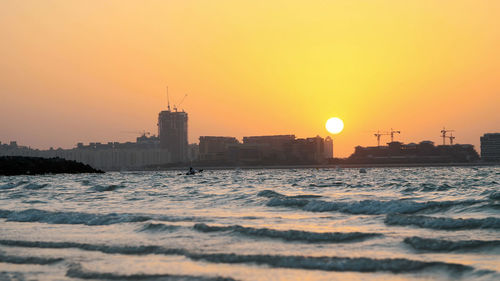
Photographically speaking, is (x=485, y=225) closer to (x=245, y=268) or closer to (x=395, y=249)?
(x=395, y=249)

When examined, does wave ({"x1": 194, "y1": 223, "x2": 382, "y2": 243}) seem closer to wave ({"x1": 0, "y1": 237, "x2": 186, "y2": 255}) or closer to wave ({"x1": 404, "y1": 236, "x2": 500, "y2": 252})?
wave ({"x1": 404, "y1": 236, "x2": 500, "y2": 252})

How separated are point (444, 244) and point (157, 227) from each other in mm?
9591

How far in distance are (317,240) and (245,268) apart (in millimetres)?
3992

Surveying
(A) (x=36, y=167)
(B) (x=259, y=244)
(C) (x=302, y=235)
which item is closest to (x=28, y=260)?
(B) (x=259, y=244)

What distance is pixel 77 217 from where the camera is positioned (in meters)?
24.7

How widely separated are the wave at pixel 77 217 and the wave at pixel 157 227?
1.95 metres

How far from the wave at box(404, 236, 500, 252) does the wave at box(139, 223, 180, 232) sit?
8.01m

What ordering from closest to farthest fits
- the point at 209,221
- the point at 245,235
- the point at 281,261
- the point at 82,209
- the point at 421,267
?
the point at 421,267
the point at 281,261
the point at 245,235
the point at 209,221
the point at 82,209

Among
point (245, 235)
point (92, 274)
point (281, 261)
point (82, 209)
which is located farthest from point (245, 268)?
point (82, 209)

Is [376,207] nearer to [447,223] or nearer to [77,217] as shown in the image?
[447,223]

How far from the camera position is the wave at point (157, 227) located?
801 inches

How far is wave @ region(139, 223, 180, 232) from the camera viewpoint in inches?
801

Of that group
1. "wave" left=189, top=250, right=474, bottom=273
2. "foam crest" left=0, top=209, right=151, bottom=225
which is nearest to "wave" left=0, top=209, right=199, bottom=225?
"foam crest" left=0, top=209, right=151, bottom=225

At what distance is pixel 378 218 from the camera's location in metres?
22.5
